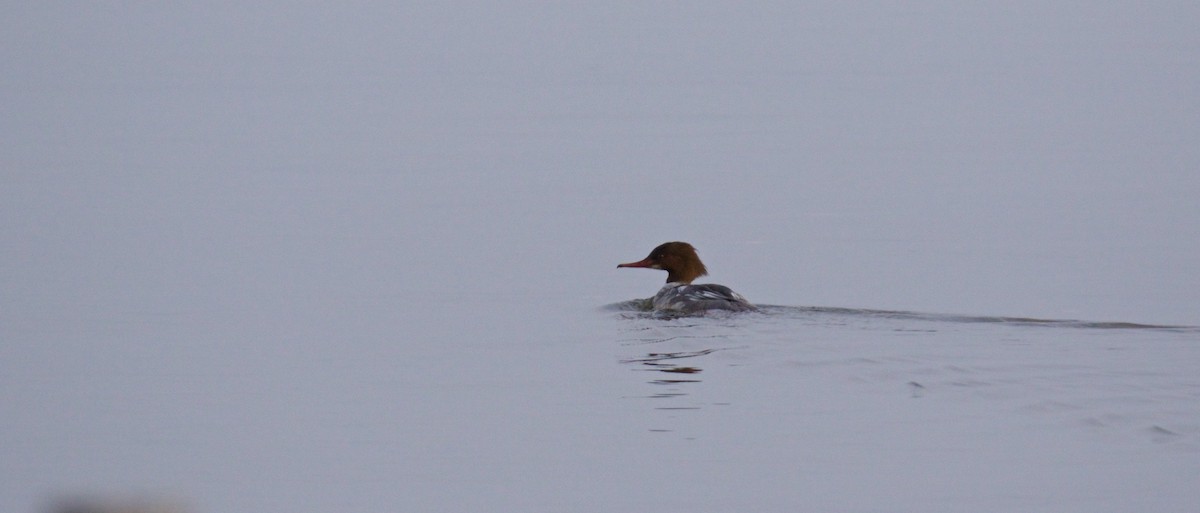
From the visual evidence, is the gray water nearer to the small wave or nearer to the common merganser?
the small wave

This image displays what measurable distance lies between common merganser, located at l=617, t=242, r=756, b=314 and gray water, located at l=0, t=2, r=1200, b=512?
278 mm

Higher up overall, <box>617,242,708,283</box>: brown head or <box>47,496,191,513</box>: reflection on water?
<box>617,242,708,283</box>: brown head

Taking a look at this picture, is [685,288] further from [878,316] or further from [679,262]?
[878,316]

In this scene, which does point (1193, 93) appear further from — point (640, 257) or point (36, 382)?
point (36, 382)

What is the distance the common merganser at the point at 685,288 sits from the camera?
1087 cm

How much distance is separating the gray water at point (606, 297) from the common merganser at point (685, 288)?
28 centimetres

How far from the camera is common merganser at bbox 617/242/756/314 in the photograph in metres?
10.9

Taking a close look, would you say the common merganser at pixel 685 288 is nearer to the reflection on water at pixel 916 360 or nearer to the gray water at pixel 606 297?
the reflection on water at pixel 916 360

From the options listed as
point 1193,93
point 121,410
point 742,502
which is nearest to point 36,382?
point 121,410

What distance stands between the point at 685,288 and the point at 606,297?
34.9 inches

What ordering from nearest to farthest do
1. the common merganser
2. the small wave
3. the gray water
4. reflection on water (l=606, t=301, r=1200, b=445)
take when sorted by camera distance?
the gray water → reflection on water (l=606, t=301, r=1200, b=445) → the small wave → the common merganser

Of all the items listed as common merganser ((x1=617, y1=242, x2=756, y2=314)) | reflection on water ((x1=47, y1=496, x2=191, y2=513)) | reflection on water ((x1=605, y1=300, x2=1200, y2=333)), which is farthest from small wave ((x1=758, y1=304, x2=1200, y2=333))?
reflection on water ((x1=47, y1=496, x2=191, y2=513))

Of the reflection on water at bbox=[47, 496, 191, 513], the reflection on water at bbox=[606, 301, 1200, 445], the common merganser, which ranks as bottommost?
the reflection on water at bbox=[47, 496, 191, 513]

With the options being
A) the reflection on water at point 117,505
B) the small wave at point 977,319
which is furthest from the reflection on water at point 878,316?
the reflection on water at point 117,505
